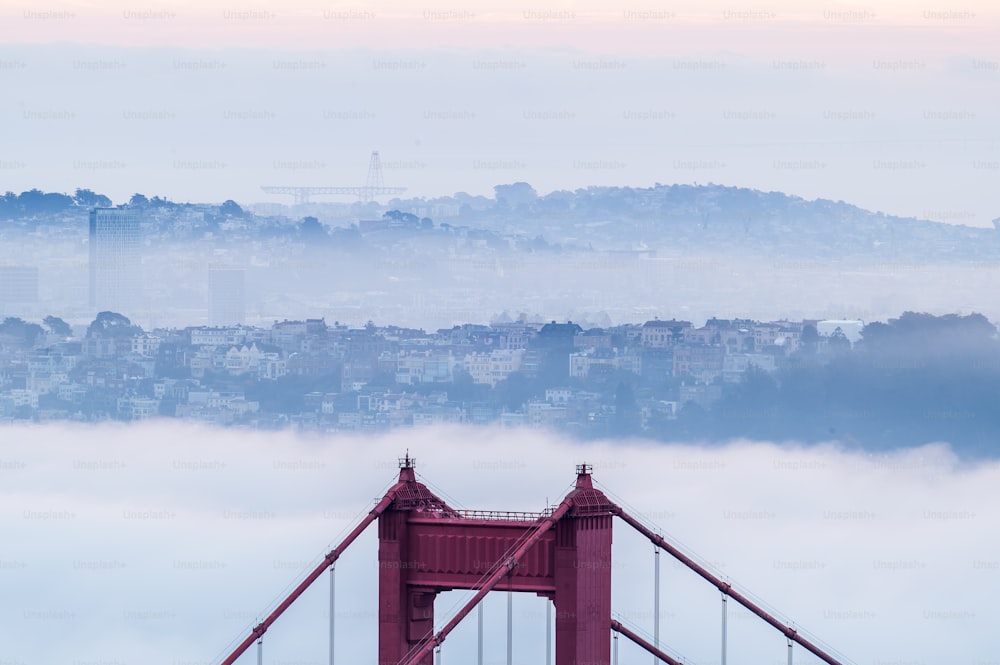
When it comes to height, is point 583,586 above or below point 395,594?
above

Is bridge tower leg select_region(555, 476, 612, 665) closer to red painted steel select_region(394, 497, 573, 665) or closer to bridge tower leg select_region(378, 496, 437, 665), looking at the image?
red painted steel select_region(394, 497, 573, 665)

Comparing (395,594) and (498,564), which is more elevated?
(498,564)

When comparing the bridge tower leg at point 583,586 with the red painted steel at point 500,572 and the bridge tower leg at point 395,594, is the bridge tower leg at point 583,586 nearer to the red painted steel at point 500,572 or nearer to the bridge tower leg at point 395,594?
the red painted steel at point 500,572

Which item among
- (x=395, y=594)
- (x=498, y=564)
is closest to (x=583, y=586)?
(x=498, y=564)

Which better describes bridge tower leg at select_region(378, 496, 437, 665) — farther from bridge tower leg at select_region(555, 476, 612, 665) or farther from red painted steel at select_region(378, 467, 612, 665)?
bridge tower leg at select_region(555, 476, 612, 665)

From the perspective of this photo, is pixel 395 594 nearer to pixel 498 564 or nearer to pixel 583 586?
pixel 498 564

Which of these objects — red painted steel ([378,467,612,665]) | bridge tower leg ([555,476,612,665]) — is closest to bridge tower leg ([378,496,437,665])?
red painted steel ([378,467,612,665])

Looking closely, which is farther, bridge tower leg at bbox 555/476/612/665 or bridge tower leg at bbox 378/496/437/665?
bridge tower leg at bbox 378/496/437/665

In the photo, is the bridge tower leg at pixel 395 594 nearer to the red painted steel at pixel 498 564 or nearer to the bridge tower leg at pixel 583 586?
the red painted steel at pixel 498 564

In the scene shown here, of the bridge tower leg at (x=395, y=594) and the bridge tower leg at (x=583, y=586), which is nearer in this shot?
the bridge tower leg at (x=583, y=586)

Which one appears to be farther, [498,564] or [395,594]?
[395,594]

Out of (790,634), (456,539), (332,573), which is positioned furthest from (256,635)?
(790,634)

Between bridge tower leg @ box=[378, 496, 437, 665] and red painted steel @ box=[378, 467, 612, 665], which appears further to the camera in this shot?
bridge tower leg @ box=[378, 496, 437, 665]

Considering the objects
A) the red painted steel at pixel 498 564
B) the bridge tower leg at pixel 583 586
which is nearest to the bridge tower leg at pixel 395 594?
the red painted steel at pixel 498 564
